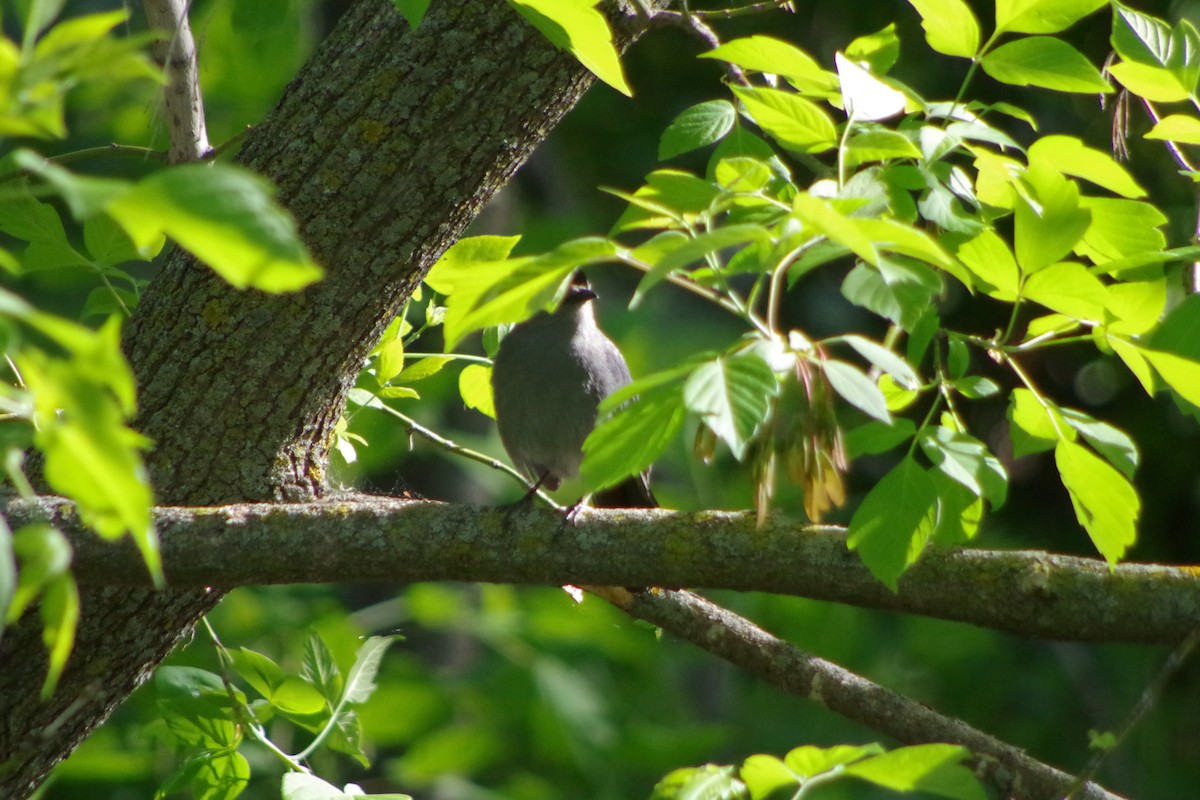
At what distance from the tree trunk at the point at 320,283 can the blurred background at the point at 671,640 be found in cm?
223

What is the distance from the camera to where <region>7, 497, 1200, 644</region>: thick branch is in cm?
213

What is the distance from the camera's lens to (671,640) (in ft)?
23.1

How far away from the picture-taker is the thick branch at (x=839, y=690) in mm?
2371

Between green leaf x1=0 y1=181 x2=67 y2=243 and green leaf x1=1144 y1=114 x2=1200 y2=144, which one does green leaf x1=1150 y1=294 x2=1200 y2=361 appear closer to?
green leaf x1=1144 y1=114 x2=1200 y2=144

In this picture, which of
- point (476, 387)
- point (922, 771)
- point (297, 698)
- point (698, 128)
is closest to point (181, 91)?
point (476, 387)

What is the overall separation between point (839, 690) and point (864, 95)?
1.33m

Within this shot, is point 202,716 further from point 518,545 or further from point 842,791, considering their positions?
point 842,791

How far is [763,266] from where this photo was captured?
1548mm

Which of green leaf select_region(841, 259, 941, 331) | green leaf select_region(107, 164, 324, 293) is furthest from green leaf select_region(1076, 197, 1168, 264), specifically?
green leaf select_region(107, 164, 324, 293)

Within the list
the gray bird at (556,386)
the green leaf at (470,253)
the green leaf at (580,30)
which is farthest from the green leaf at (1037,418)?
the gray bird at (556,386)

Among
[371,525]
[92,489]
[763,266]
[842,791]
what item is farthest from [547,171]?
[92,489]

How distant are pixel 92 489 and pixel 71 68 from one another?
38 cm

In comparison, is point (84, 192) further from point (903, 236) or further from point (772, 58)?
point (772, 58)

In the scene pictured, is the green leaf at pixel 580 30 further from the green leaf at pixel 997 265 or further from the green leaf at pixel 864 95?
the green leaf at pixel 997 265
